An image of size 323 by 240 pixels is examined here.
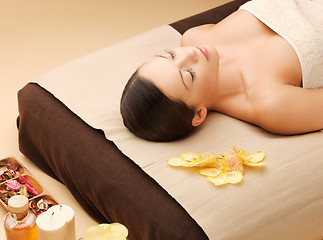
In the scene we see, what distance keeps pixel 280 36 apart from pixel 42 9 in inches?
84.3

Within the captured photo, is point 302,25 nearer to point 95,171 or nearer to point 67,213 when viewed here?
point 95,171

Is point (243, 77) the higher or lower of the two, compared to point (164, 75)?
lower

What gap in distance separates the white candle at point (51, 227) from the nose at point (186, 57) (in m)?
0.76

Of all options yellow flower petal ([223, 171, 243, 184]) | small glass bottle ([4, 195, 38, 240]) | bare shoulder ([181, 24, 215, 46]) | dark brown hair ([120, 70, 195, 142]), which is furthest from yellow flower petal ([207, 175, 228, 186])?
bare shoulder ([181, 24, 215, 46])

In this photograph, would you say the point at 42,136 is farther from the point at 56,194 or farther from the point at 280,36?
the point at 280,36

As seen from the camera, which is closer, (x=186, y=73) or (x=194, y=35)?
(x=186, y=73)

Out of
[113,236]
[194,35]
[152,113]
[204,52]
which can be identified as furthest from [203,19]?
[113,236]

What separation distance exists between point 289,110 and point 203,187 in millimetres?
501

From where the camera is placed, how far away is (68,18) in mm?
4188

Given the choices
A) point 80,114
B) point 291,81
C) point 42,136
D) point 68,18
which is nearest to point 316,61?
point 291,81

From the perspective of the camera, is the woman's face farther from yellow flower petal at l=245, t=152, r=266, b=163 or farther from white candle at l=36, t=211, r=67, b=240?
white candle at l=36, t=211, r=67, b=240

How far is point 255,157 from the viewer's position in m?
2.26

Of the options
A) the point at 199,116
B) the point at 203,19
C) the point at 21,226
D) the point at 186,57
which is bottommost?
the point at 21,226

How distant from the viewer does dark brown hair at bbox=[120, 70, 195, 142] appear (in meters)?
2.31
